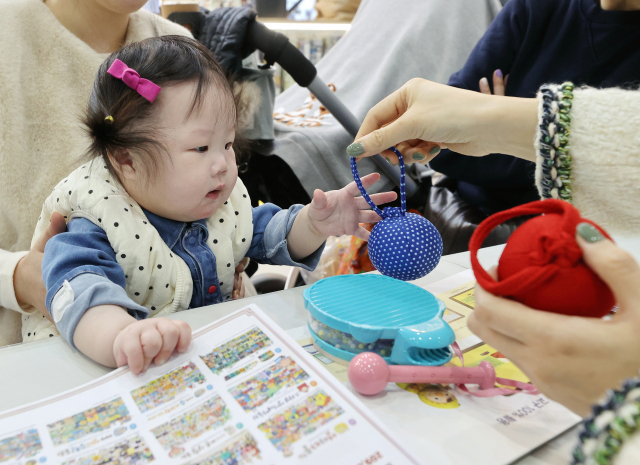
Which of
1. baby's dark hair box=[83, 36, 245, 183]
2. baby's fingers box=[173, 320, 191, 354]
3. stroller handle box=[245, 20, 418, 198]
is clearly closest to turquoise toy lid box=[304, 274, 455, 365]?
baby's fingers box=[173, 320, 191, 354]

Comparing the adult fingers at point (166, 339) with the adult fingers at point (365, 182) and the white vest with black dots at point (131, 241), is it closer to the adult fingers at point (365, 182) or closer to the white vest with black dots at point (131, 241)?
the white vest with black dots at point (131, 241)

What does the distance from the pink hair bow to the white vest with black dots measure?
0.16 m

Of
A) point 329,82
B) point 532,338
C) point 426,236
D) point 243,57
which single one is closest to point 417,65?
point 329,82

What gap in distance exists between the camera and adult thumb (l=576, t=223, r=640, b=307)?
13.4 inches

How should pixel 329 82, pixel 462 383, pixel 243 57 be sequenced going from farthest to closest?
pixel 329 82, pixel 243 57, pixel 462 383

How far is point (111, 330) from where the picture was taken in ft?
Answer: 1.70

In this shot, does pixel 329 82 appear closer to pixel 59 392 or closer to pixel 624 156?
pixel 624 156

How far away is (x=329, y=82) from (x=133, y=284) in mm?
1559

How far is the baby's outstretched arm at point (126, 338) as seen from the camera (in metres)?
0.49

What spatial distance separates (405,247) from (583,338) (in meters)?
0.29

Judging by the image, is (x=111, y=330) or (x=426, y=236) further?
(x=426, y=236)

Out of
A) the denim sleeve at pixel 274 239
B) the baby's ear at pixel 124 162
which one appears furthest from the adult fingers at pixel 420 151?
the baby's ear at pixel 124 162

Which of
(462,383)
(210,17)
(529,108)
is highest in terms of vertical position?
(210,17)

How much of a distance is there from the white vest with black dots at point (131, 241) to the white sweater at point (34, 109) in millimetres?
164
